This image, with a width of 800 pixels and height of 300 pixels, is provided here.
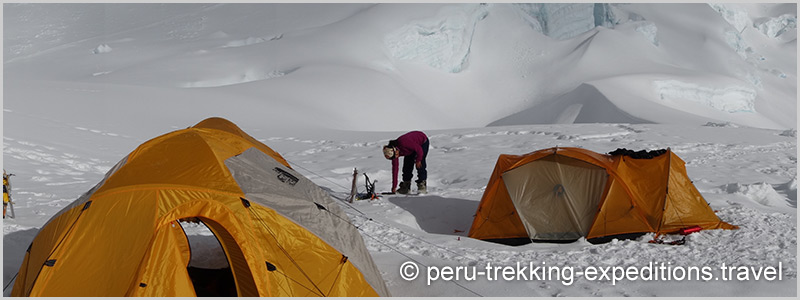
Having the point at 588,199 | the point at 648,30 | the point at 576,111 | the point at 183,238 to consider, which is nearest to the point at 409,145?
the point at 588,199

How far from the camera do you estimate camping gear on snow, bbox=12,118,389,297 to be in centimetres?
486

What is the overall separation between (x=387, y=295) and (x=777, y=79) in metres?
55.6

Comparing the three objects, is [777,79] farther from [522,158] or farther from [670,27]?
[522,158]

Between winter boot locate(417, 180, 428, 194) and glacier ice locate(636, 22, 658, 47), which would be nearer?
winter boot locate(417, 180, 428, 194)

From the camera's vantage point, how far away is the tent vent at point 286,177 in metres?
6.01

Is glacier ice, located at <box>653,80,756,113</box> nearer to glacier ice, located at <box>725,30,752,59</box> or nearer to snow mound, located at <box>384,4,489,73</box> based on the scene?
snow mound, located at <box>384,4,489,73</box>

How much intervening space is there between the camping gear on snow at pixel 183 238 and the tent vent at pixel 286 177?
0.25m

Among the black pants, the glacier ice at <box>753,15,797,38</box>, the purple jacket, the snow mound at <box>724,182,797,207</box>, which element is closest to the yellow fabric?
the purple jacket

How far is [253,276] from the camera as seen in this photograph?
4984 millimetres

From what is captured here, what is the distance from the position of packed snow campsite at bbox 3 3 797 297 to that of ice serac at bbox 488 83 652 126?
143 mm

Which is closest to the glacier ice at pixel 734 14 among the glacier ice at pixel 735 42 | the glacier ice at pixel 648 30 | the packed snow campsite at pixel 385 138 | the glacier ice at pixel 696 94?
the glacier ice at pixel 735 42

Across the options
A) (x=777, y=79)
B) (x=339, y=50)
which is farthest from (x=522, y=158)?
(x=777, y=79)

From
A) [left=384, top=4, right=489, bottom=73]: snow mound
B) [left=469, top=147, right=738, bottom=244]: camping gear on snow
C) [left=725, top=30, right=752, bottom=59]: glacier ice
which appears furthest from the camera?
[left=725, top=30, right=752, bottom=59]: glacier ice

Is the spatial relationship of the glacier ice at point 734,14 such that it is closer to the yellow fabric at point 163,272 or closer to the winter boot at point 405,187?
the winter boot at point 405,187
